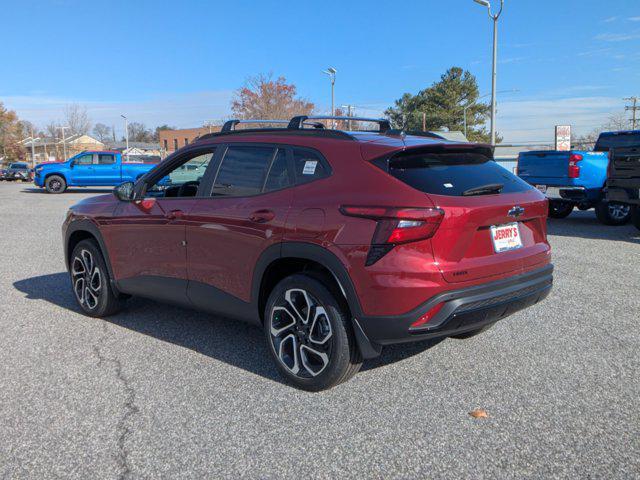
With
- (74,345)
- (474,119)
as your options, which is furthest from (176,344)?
(474,119)

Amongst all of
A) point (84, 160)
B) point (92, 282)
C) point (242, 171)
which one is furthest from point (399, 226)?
point (84, 160)

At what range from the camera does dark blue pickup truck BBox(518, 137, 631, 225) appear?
1194 centimetres

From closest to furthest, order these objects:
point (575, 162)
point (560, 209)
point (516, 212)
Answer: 1. point (516, 212)
2. point (575, 162)
3. point (560, 209)

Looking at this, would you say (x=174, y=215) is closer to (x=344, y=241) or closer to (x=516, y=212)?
(x=344, y=241)

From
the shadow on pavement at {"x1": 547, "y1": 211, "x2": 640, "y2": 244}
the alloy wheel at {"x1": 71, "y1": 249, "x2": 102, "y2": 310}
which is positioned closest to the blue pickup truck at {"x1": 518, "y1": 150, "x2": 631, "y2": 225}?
the shadow on pavement at {"x1": 547, "y1": 211, "x2": 640, "y2": 244}

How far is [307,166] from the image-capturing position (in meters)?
3.84

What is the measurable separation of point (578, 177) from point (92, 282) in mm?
9962

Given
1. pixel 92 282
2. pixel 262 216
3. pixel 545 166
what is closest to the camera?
pixel 262 216

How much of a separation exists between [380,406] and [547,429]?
0.95 metres

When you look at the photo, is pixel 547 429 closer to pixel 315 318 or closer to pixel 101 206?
pixel 315 318

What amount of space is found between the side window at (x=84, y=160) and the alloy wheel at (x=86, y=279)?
75.7 ft

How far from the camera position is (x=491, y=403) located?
3.56m

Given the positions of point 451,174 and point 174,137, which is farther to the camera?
point 174,137

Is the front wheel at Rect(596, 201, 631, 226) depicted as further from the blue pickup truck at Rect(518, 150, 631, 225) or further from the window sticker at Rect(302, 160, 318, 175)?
the window sticker at Rect(302, 160, 318, 175)
